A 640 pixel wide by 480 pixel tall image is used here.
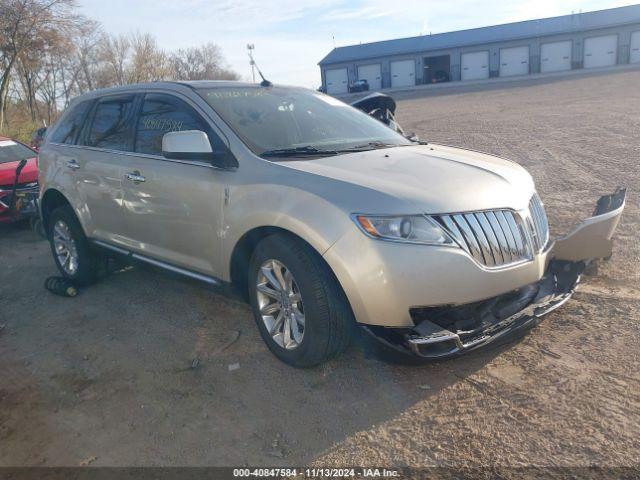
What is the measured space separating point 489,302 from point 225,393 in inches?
68.4

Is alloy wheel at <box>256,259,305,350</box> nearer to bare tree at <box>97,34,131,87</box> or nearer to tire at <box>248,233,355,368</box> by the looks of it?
tire at <box>248,233,355,368</box>

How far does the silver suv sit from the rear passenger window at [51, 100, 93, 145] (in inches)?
15.2

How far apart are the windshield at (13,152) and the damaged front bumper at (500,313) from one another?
8555 millimetres

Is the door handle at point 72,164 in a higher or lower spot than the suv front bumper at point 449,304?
higher

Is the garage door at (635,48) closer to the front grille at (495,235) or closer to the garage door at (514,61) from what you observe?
the garage door at (514,61)

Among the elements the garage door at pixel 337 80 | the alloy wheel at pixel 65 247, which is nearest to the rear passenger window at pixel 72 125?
the alloy wheel at pixel 65 247

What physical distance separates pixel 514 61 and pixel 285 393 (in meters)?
56.8

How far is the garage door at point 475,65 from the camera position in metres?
55.0

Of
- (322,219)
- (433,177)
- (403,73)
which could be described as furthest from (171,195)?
(403,73)

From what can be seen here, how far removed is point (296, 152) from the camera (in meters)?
3.86

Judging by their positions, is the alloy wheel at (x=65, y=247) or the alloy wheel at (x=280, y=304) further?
the alloy wheel at (x=65, y=247)

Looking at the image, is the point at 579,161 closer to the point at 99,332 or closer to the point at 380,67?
the point at 99,332

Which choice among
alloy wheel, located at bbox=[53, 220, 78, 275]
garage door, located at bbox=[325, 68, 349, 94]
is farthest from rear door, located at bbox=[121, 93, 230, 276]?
garage door, located at bbox=[325, 68, 349, 94]

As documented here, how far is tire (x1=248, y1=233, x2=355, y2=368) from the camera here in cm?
326
